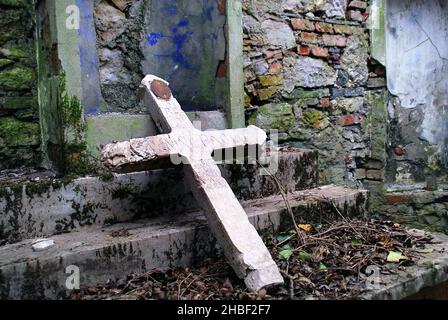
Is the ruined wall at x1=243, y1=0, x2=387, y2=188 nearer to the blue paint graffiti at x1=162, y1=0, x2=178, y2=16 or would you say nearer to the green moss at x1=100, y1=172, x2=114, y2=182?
the blue paint graffiti at x1=162, y1=0, x2=178, y2=16

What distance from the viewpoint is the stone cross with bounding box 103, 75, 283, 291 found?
5.09 feet

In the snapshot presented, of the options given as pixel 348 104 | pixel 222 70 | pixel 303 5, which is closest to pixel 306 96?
pixel 348 104

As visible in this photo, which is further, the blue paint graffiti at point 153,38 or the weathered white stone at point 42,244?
the blue paint graffiti at point 153,38

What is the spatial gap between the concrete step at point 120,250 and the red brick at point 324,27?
1628 mm

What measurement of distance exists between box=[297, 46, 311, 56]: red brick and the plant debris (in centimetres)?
152

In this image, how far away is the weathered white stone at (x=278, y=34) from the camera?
295cm

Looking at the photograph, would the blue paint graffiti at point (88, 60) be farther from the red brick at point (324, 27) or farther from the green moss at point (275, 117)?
the red brick at point (324, 27)

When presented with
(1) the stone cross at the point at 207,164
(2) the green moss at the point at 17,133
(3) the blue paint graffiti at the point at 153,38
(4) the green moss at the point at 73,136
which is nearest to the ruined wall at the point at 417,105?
(3) the blue paint graffiti at the point at 153,38

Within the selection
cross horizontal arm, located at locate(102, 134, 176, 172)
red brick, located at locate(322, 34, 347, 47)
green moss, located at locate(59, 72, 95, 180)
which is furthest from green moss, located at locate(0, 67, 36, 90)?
red brick, located at locate(322, 34, 347, 47)

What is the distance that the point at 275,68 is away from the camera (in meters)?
3.02

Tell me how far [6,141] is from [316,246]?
5.71 feet

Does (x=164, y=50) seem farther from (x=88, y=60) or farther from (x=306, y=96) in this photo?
(x=306, y=96)

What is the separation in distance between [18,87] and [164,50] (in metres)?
0.89

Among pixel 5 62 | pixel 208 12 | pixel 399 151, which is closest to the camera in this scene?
pixel 5 62
